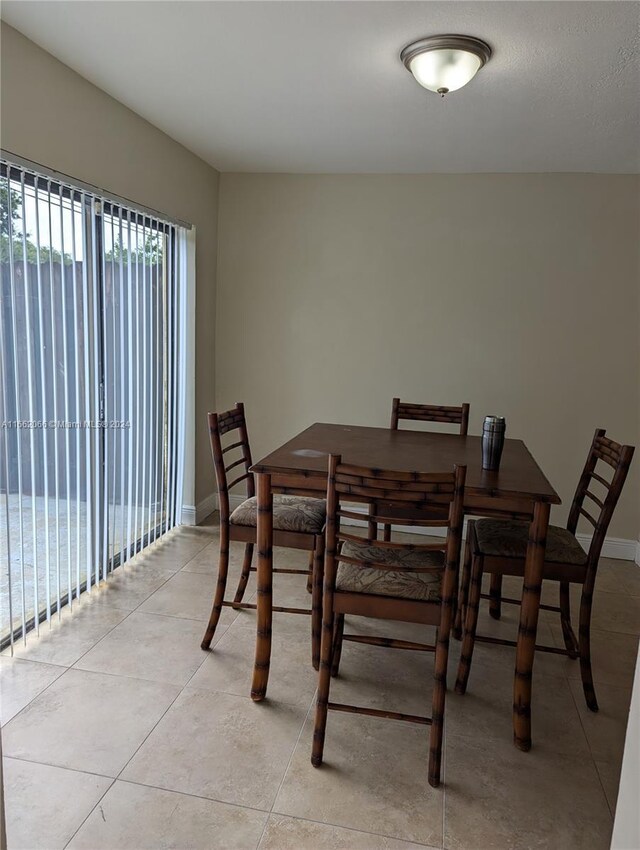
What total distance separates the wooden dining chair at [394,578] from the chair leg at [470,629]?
1.20ft

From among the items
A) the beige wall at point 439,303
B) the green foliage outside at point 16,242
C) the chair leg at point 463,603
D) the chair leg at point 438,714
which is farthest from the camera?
the beige wall at point 439,303

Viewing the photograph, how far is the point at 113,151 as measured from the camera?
116 inches

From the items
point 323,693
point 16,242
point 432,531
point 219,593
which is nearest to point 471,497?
point 323,693

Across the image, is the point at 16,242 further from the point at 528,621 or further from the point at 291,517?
the point at 528,621

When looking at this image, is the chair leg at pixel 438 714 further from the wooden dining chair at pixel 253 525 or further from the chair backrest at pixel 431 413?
the chair backrest at pixel 431 413

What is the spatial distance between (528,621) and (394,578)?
50 centimetres

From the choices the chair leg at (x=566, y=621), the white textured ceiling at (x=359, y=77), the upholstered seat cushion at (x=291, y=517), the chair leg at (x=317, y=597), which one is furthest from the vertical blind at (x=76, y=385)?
the chair leg at (x=566, y=621)

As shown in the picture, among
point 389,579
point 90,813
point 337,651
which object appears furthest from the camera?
point 337,651

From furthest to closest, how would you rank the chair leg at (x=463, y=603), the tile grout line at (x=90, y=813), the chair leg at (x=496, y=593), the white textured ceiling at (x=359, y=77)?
the chair leg at (x=496, y=593), the chair leg at (x=463, y=603), the white textured ceiling at (x=359, y=77), the tile grout line at (x=90, y=813)

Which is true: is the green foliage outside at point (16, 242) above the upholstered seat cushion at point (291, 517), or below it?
above

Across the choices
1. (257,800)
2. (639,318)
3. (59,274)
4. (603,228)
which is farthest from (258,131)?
(257,800)

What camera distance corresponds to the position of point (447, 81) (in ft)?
7.47

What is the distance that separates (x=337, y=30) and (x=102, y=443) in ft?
6.81

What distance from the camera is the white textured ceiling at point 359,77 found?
2.05 metres
